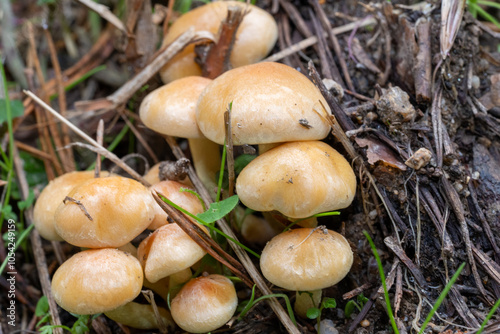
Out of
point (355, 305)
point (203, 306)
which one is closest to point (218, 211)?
point (203, 306)

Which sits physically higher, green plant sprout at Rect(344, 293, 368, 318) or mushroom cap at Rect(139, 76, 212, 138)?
mushroom cap at Rect(139, 76, 212, 138)

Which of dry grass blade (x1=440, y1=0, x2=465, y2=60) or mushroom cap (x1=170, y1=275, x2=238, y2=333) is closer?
mushroom cap (x1=170, y1=275, x2=238, y2=333)

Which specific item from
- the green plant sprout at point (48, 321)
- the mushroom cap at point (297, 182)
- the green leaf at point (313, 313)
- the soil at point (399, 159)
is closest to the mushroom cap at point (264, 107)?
the mushroom cap at point (297, 182)

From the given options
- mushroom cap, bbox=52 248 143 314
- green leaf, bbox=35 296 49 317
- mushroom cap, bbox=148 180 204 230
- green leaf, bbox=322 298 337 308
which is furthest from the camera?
green leaf, bbox=35 296 49 317

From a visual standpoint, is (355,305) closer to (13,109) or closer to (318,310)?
(318,310)

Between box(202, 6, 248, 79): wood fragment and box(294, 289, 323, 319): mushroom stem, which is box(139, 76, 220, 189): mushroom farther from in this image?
box(294, 289, 323, 319): mushroom stem

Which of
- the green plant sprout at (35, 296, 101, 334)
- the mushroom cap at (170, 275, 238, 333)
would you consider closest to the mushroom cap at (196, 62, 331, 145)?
the mushroom cap at (170, 275, 238, 333)

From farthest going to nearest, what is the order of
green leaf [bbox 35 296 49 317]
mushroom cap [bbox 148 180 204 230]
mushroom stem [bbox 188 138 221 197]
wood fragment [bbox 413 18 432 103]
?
1. mushroom stem [bbox 188 138 221 197]
2. green leaf [bbox 35 296 49 317]
3. wood fragment [bbox 413 18 432 103]
4. mushroom cap [bbox 148 180 204 230]

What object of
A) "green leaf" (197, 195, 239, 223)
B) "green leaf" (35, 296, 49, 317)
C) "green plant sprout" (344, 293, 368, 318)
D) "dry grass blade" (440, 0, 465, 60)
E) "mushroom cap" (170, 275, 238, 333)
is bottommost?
"green plant sprout" (344, 293, 368, 318)
